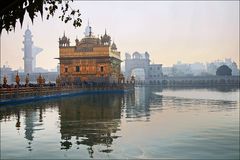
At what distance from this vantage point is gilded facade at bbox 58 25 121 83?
65750mm

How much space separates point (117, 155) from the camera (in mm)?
9312

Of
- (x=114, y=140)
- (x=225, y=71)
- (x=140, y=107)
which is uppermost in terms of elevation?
(x=225, y=71)

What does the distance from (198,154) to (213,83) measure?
132 m

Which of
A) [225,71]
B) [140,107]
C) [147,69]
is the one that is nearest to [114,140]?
[140,107]

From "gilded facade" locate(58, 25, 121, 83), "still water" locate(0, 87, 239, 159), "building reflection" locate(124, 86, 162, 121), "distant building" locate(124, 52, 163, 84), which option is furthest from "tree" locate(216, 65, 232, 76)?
"still water" locate(0, 87, 239, 159)

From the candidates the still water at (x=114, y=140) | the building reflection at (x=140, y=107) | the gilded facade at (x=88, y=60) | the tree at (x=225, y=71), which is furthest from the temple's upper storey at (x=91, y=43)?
the tree at (x=225, y=71)

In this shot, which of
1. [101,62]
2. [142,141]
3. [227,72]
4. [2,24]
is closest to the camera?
[2,24]

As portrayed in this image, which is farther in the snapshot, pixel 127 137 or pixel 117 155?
pixel 127 137

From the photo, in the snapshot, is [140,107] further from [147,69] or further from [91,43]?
[147,69]

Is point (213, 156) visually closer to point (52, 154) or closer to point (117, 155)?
point (117, 155)

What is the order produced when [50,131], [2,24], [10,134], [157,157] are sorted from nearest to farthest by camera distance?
1. [2,24]
2. [157,157]
3. [10,134]
4. [50,131]

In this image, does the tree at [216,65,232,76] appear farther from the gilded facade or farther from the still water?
the still water

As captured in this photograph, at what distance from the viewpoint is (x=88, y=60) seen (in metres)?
66.3

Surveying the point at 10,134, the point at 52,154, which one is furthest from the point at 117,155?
the point at 10,134
